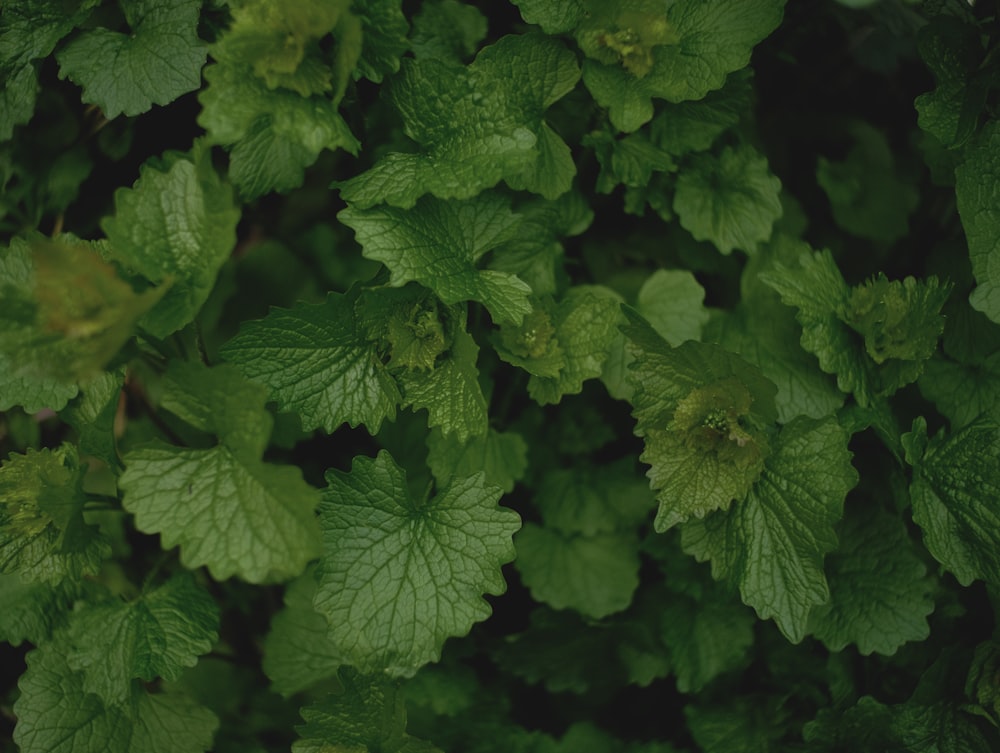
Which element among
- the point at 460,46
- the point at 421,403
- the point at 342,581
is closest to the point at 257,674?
the point at 342,581

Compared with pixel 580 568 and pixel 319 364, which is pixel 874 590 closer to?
pixel 580 568

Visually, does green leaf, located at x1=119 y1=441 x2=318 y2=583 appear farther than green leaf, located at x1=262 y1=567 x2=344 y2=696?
No

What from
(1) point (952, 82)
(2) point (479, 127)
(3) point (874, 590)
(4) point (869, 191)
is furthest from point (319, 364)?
(4) point (869, 191)

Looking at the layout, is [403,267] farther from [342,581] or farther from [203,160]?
[342,581]

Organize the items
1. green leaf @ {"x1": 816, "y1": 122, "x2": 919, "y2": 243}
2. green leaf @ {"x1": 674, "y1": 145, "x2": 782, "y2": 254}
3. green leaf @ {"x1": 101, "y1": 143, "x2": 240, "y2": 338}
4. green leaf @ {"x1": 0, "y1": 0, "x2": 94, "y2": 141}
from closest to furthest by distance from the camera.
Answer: green leaf @ {"x1": 101, "y1": 143, "x2": 240, "y2": 338} < green leaf @ {"x1": 0, "y1": 0, "x2": 94, "y2": 141} < green leaf @ {"x1": 674, "y1": 145, "x2": 782, "y2": 254} < green leaf @ {"x1": 816, "y1": 122, "x2": 919, "y2": 243}

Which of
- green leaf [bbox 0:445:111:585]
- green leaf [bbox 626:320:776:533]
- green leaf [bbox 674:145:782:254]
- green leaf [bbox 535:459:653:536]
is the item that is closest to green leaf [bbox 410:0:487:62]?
green leaf [bbox 674:145:782:254]

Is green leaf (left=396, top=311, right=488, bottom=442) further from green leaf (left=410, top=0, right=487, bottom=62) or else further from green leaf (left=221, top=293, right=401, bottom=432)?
green leaf (left=410, top=0, right=487, bottom=62)
